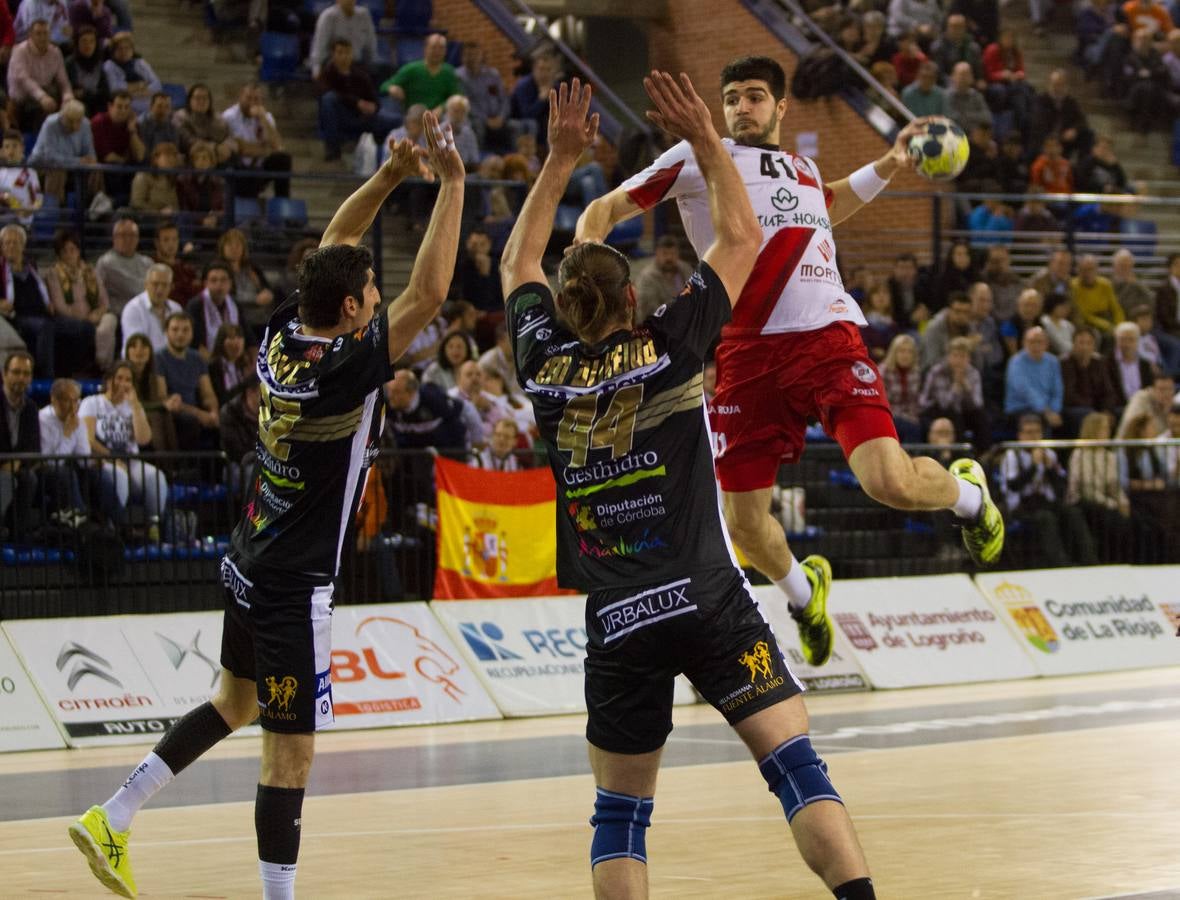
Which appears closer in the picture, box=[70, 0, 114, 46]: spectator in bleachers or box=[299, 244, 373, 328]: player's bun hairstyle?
box=[299, 244, 373, 328]: player's bun hairstyle

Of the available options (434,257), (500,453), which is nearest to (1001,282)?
(500,453)

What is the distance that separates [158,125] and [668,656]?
12.5 metres

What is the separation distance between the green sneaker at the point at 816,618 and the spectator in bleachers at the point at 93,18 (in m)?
10.7

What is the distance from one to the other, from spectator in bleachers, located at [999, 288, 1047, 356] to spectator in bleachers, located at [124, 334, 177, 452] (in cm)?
903

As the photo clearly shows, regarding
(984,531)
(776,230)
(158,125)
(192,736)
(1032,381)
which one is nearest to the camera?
(192,736)

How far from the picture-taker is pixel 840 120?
23609 mm

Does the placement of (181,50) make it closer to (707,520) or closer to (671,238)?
(671,238)

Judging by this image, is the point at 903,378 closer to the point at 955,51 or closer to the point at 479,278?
the point at 479,278

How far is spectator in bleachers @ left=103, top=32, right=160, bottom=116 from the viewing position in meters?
17.6

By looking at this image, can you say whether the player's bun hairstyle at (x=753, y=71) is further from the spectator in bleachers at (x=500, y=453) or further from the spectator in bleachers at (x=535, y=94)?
the spectator in bleachers at (x=535, y=94)

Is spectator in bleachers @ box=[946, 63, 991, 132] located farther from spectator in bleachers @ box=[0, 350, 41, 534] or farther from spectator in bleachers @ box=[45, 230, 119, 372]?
spectator in bleachers @ box=[0, 350, 41, 534]

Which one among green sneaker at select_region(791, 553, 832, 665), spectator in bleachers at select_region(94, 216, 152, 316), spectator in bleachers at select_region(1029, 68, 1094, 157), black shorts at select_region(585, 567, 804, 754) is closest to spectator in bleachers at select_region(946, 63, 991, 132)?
spectator in bleachers at select_region(1029, 68, 1094, 157)

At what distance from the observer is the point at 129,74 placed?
18.0 m

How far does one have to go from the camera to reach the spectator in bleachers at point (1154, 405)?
1852cm
